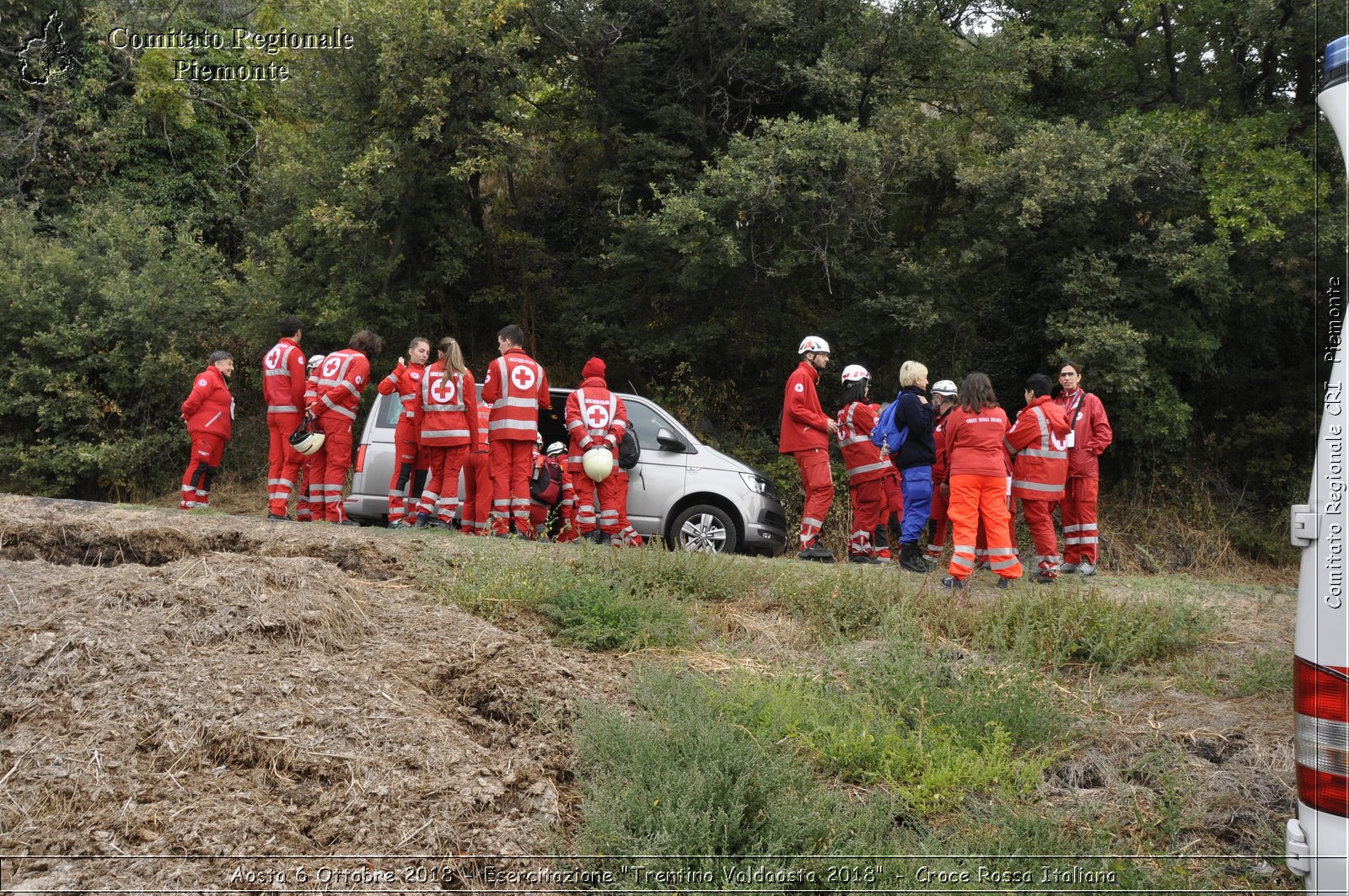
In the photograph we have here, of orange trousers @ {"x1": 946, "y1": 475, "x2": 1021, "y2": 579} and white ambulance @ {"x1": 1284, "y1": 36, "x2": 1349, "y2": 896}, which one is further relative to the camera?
orange trousers @ {"x1": 946, "y1": 475, "x2": 1021, "y2": 579}

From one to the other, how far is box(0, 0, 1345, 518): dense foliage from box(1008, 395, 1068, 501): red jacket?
185 inches

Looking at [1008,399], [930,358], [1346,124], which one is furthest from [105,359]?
[1346,124]

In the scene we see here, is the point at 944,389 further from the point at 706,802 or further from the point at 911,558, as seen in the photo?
the point at 706,802

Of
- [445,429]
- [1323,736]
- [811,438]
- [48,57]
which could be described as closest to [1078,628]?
[1323,736]

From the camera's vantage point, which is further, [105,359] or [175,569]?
[105,359]

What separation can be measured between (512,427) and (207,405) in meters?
3.94

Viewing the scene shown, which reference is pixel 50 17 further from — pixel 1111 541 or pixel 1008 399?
pixel 1111 541

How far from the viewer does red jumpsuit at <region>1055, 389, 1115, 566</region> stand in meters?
10.3

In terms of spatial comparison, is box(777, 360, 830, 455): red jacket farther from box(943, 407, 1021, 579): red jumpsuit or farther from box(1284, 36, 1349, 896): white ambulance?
box(1284, 36, 1349, 896): white ambulance

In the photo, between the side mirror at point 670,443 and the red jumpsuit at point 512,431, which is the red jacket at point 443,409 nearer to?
the red jumpsuit at point 512,431

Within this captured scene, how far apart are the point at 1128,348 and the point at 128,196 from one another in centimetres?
1727

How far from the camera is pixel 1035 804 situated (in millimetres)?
4594

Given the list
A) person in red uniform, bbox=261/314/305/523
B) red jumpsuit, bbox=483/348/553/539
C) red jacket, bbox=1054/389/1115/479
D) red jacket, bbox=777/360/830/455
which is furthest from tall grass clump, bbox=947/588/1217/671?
person in red uniform, bbox=261/314/305/523

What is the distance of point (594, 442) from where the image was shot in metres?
9.89
